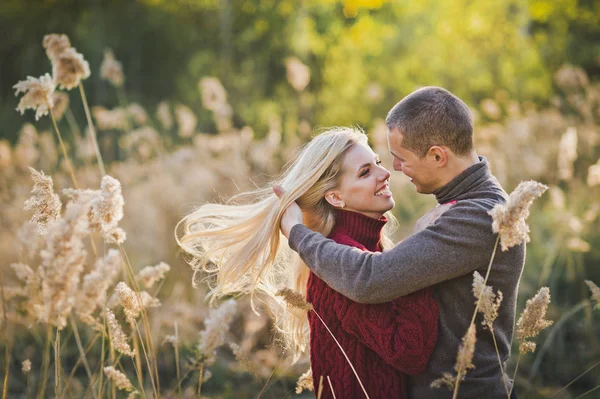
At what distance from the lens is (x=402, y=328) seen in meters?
2.31

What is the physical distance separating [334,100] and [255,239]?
39.7ft

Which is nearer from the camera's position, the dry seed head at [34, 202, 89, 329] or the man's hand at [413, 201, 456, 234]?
the dry seed head at [34, 202, 89, 329]

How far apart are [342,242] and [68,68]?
4.35ft


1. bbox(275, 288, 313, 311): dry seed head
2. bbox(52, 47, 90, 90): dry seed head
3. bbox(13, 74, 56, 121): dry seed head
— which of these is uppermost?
bbox(52, 47, 90, 90): dry seed head

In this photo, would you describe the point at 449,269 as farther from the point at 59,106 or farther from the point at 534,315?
the point at 59,106

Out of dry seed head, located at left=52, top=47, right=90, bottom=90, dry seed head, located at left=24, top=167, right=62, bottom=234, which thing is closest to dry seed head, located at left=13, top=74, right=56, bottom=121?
dry seed head, located at left=52, top=47, right=90, bottom=90

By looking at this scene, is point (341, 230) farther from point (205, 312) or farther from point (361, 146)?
point (205, 312)

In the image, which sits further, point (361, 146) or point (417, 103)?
point (361, 146)

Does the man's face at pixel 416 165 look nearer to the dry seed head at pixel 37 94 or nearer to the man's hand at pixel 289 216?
the man's hand at pixel 289 216

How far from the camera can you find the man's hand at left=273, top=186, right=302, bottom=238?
2.55 meters

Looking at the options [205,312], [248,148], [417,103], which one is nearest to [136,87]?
[248,148]

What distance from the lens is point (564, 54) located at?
48.2 feet

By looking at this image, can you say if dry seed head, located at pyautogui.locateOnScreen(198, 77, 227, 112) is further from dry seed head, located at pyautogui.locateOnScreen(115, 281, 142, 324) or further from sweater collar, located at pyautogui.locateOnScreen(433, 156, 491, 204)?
dry seed head, located at pyautogui.locateOnScreen(115, 281, 142, 324)

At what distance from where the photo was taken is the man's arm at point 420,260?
222 centimetres
